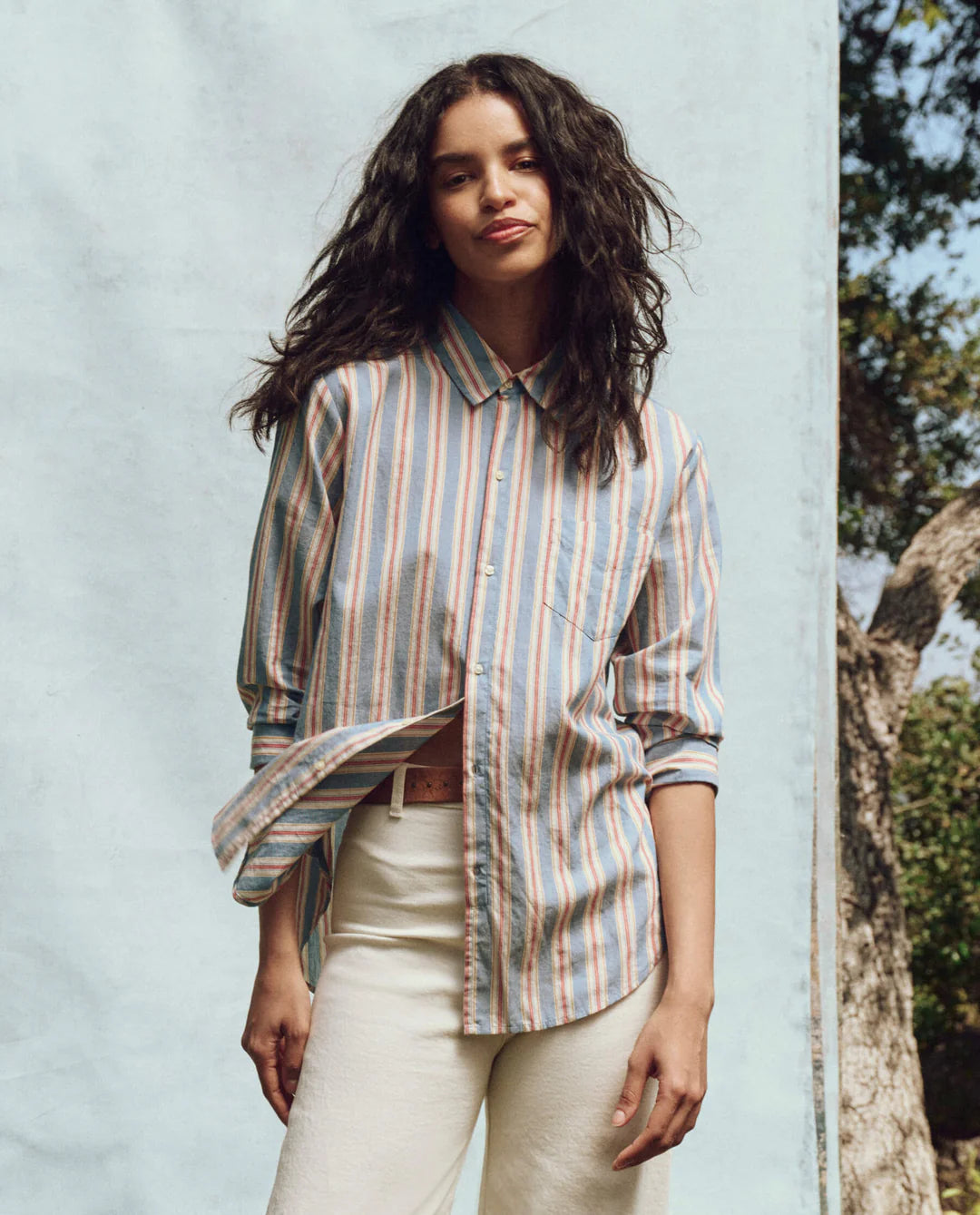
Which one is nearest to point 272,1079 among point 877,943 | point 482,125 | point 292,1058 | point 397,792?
point 292,1058

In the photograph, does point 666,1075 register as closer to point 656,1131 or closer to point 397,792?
point 656,1131

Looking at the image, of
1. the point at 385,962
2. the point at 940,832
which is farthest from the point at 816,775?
the point at 940,832

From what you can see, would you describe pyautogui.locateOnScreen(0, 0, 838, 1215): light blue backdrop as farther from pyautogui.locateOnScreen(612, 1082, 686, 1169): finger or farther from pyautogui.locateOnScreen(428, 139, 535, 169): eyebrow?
pyautogui.locateOnScreen(612, 1082, 686, 1169): finger

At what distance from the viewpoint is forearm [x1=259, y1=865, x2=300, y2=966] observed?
1412 millimetres

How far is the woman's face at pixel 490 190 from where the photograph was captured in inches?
57.5

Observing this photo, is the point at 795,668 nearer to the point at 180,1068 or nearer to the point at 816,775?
the point at 816,775

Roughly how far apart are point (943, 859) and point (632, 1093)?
375 centimetres

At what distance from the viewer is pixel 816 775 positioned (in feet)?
8.32

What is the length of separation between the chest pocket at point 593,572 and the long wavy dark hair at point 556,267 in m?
0.07

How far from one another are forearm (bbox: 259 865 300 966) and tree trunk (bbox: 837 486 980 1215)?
251 cm

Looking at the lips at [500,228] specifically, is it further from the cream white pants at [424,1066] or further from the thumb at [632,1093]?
the thumb at [632,1093]

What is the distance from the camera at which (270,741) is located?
1423 mm

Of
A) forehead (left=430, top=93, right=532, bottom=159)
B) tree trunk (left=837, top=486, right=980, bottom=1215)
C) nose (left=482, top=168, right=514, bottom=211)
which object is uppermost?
forehead (left=430, top=93, right=532, bottom=159)

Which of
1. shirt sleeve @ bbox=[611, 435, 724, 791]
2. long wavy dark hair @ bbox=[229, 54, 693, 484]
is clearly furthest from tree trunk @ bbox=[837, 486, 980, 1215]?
long wavy dark hair @ bbox=[229, 54, 693, 484]
